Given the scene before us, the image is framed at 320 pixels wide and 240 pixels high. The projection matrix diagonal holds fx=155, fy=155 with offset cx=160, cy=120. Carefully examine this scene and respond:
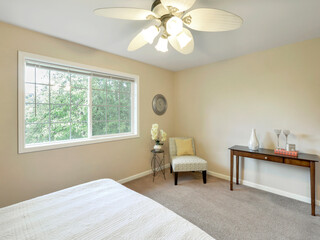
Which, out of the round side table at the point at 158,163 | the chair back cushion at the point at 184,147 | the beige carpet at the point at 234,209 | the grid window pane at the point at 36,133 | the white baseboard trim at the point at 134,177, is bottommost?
the beige carpet at the point at 234,209

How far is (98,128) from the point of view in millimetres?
2764

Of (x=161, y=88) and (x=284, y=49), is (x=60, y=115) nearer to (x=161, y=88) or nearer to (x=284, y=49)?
(x=161, y=88)

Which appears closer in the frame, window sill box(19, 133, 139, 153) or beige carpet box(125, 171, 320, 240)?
beige carpet box(125, 171, 320, 240)

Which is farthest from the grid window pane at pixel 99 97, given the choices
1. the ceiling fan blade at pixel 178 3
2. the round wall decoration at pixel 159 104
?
the ceiling fan blade at pixel 178 3

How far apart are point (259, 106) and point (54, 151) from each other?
3.37 meters

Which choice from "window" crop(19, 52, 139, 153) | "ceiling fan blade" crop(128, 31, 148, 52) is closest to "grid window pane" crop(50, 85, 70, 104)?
"window" crop(19, 52, 139, 153)

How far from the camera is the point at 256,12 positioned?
5.41ft

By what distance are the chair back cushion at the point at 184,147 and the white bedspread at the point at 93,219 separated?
206 cm

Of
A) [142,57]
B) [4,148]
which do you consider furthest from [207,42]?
[4,148]

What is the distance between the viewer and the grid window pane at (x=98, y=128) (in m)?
2.71

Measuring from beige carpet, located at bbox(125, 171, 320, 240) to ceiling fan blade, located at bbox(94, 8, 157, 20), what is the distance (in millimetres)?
2310

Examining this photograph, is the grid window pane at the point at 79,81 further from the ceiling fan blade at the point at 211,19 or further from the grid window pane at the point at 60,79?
the ceiling fan blade at the point at 211,19

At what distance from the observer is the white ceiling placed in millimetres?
1528

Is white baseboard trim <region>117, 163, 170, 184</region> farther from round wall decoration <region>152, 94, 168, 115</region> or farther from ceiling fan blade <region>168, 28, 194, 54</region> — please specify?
ceiling fan blade <region>168, 28, 194, 54</region>
